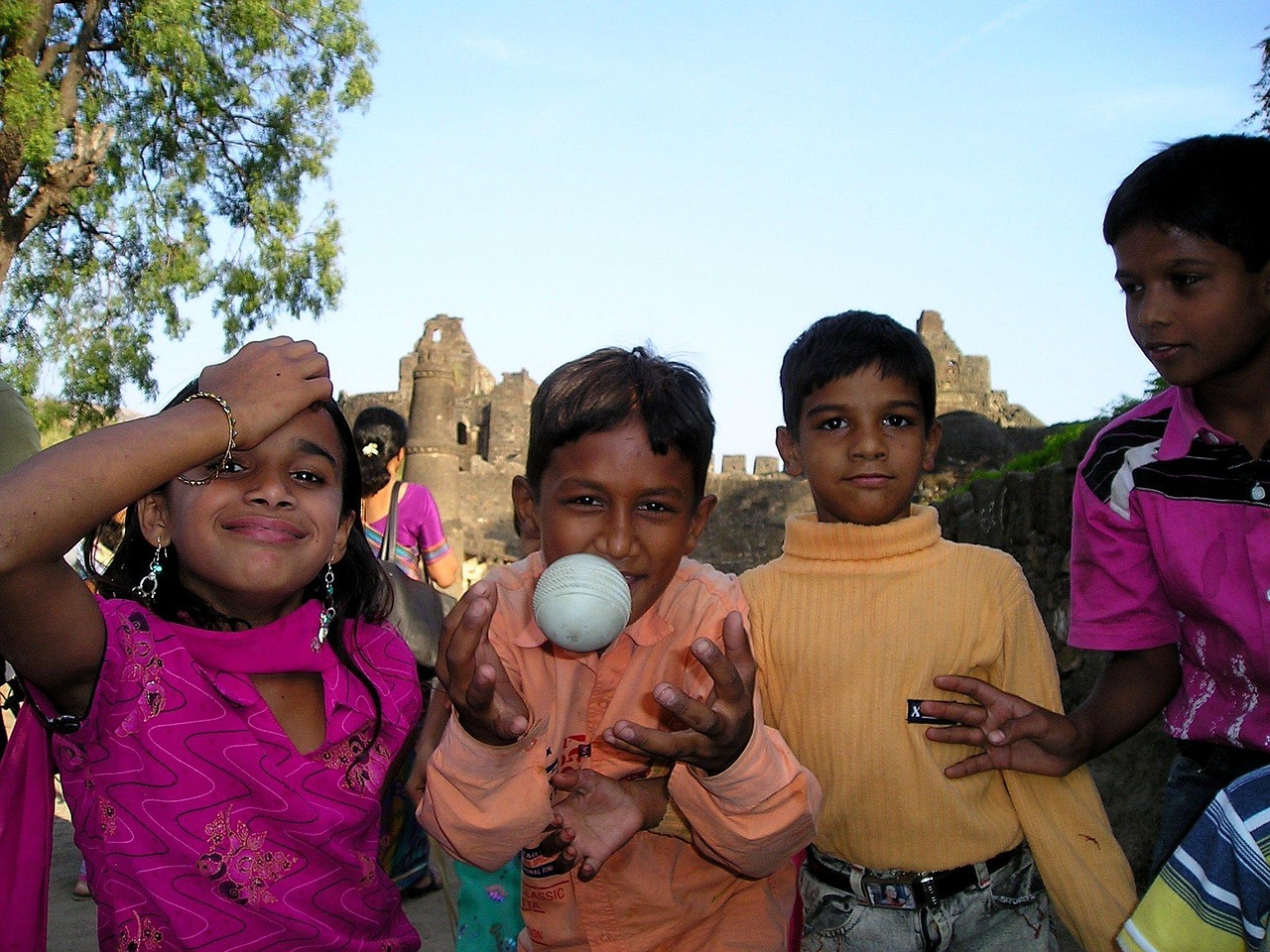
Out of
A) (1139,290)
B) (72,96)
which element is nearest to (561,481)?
(1139,290)

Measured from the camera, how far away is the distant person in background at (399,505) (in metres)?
5.38

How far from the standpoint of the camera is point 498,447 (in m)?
35.2

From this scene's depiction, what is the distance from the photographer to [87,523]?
1686 mm

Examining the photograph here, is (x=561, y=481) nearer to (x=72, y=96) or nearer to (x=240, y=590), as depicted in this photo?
(x=240, y=590)

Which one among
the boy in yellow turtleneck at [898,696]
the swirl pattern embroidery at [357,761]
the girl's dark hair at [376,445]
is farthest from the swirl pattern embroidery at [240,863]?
the girl's dark hair at [376,445]

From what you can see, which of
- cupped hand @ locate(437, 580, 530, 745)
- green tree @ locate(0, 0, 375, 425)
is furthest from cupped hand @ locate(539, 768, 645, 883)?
green tree @ locate(0, 0, 375, 425)

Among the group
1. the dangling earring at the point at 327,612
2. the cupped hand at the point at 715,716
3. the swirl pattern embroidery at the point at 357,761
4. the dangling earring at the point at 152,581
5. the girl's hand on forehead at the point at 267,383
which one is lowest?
the swirl pattern embroidery at the point at 357,761

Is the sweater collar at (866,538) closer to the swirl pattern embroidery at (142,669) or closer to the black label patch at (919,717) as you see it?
the black label patch at (919,717)

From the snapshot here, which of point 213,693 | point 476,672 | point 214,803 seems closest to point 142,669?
point 213,693

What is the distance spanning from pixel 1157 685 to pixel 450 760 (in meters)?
1.52

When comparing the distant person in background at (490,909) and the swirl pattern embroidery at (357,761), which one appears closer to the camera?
the swirl pattern embroidery at (357,761)

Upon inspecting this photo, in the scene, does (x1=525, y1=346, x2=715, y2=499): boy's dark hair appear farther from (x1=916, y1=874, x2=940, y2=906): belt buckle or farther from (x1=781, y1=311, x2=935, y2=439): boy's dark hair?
(x1=916, y1=874, x2=940, y2=906): belt buckle

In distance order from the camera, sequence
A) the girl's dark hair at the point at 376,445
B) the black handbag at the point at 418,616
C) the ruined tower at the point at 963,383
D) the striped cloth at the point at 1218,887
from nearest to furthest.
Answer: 1. the striped cloth at the point at 1218,887
2. the black handbag at the point at 418,616
3. the girl's dark hair at the point at 376,445
4. the ruined tower at the point at 963,383

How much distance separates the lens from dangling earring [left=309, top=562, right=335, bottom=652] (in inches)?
86.4
